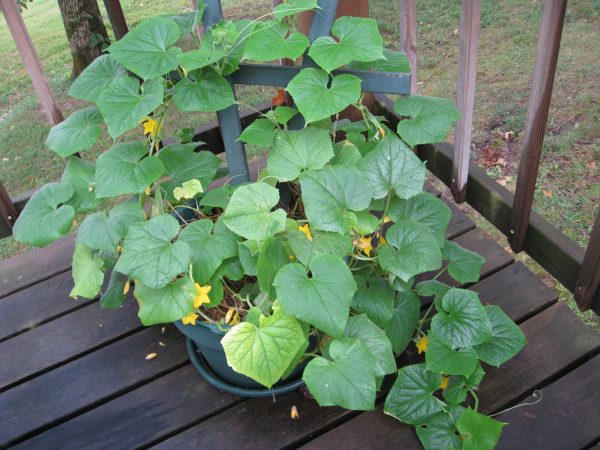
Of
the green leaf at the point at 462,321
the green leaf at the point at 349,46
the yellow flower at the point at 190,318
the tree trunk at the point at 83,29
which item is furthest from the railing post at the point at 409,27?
the tree trunk at the point at 83,29

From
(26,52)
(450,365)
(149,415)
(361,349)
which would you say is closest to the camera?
(361,349)

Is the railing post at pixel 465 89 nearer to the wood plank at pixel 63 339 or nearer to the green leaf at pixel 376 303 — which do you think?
the green leaf at pixel 376 303

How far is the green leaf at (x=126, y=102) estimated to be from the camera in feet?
3.44

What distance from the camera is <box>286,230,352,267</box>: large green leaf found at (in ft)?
3.31

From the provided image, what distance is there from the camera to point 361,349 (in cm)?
98

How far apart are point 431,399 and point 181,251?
58 centimetres

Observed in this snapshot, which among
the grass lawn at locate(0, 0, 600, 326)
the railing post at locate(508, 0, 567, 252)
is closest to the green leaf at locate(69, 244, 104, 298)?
the railing post at locate(508, 0, 567, 252)

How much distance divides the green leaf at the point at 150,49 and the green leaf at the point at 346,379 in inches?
24.4

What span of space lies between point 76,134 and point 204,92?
0.29 meters

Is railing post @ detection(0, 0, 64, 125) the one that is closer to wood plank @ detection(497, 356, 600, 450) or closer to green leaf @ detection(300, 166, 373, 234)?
green leaf @ detection(300, 166, 373, 234)

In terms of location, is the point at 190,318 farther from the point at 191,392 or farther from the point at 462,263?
the point at 462,263

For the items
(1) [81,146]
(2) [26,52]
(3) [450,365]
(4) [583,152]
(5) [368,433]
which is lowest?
(4) [583,152]

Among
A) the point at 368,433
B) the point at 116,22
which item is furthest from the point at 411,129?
the point at 116,22

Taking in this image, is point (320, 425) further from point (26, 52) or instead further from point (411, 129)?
point (26, 52)
